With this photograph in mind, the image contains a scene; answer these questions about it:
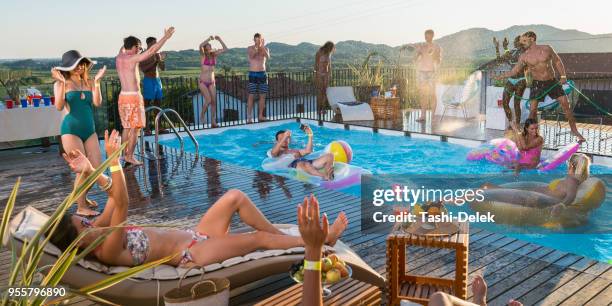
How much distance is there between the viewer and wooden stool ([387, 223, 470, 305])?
346cm

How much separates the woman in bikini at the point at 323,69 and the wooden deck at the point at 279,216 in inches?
232

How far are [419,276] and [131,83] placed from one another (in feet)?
17.6

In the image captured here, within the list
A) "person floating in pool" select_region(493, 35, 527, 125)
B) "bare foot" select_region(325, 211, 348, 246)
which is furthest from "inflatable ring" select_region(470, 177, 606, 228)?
"person floating in pool" select_region(493, 35, 527, 125)

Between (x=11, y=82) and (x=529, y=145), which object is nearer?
(x=529, y=145)

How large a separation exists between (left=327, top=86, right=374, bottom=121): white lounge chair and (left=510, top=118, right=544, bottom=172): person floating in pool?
18.3 ft

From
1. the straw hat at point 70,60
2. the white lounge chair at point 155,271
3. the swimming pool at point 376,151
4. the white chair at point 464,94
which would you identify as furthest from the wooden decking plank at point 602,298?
the white chair at point 464,94

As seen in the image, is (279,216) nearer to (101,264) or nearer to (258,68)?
(101,264)

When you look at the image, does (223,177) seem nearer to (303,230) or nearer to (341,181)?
(341,181)

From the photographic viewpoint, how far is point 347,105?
44.5 ft

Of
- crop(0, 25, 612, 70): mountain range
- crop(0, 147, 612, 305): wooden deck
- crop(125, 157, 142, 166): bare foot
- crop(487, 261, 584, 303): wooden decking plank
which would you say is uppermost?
crop(0, 25, 612, 70): mountain range

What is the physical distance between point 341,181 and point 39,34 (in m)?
21.6

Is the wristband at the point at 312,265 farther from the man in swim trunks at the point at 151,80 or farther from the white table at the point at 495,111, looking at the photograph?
the white table at the point at 495,111
